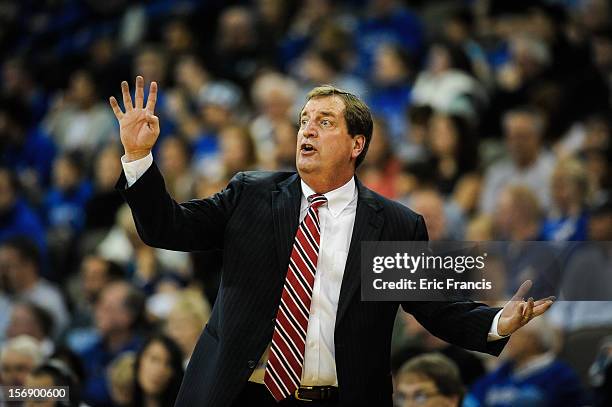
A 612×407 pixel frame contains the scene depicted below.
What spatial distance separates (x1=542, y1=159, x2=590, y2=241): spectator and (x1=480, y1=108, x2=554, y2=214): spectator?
1.62ft

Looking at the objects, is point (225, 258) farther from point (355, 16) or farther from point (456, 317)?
point (355, 16)

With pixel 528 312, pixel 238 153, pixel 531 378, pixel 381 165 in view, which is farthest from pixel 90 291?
pixel 528 312

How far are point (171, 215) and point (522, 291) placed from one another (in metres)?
1.07

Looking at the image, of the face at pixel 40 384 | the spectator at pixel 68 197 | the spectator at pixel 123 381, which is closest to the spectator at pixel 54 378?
the face at pixel 40 384

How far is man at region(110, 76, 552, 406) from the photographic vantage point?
125 inches

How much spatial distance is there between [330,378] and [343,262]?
13.8 inches

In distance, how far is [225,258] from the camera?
131 inches

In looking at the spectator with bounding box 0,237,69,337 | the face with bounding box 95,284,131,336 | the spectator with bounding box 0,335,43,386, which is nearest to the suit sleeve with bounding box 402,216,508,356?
the spectator with bounding box 0,335,43,386

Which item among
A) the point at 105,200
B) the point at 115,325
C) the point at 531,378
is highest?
the point at 105,200

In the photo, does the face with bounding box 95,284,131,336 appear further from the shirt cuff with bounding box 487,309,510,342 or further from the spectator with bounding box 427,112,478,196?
the shirt cuff with bounding box 487,309,510,342

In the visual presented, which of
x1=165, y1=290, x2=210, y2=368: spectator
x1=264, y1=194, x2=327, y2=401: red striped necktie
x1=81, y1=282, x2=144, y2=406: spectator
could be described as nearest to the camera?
x1=264, y1=194, x2=327, y2=401: red striped necktie

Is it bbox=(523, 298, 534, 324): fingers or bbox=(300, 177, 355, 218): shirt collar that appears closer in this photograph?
bbox=(523, 298, 534, 324): fingers

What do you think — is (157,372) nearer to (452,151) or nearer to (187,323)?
(187,323)

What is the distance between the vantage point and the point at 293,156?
688cm
